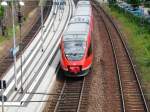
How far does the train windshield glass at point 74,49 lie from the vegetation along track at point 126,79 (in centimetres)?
410

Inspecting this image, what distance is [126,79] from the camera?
1711 inches

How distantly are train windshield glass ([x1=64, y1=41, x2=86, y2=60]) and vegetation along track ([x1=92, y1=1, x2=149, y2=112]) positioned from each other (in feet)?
13.5

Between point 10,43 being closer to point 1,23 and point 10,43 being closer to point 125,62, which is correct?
point 1,23

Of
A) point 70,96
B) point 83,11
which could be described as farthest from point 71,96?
point 83,11

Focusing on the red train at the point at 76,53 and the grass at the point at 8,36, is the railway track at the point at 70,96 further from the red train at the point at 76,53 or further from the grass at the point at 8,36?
the grass at the point at 8,36

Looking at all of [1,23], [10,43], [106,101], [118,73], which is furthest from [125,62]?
[1,23]

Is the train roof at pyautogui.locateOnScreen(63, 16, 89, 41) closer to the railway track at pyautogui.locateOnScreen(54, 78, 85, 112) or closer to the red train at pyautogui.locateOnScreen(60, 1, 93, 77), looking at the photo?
the red train at pyautogui.locateOnScreen(60, 1, 93, 77)

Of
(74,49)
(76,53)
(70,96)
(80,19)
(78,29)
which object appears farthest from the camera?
(80,19)

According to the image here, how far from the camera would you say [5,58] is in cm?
5216

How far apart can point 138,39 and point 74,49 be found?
61.7 feet

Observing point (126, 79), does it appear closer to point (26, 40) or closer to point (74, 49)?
point (74, 49)

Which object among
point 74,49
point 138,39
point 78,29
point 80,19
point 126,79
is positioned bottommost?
point 126,79

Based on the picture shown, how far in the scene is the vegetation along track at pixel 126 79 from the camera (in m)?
36.7

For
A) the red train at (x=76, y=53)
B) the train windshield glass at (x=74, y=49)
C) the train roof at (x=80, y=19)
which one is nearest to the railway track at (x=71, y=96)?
the red train at (x=76, y=53)
